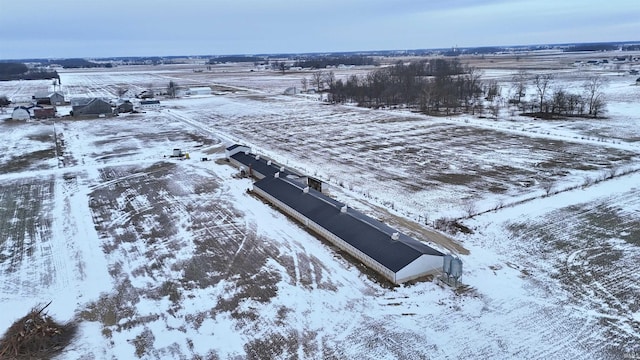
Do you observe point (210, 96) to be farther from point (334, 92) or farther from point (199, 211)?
point (199, 211)

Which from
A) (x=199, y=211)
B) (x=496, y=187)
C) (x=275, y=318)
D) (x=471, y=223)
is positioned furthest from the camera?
(x=496, y=187)

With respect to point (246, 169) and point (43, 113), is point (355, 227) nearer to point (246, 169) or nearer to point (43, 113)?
point (246, 169)

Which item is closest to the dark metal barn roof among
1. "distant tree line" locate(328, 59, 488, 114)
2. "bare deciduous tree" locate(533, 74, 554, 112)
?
"distant tree line" locate(328, 59, 488, 114)

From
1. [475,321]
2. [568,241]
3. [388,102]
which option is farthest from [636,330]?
[388,102]

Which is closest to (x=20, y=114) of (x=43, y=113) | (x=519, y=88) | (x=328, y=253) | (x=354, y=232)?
(x=43, y=113)

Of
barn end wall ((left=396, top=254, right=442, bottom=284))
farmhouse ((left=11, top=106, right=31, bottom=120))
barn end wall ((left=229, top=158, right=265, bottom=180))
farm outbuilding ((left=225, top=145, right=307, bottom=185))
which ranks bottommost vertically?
barn end wall ((left=396, top=254, right=442, bottom=284))

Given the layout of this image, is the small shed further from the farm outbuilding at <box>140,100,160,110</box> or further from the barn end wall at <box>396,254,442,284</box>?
the barn end wall at <box>396,254,442,284</box>

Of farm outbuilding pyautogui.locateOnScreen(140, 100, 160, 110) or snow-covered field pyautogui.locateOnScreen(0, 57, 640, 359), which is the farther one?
farm outbuilding pyautogui.locateOnScreen(140, 100, 160, 110)
